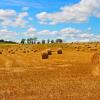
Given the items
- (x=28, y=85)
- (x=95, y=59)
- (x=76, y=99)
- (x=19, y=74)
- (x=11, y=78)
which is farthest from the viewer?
(x=95, y=59)

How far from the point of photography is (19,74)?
990 inches

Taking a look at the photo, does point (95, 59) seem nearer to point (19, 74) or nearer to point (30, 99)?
point (19, 74)

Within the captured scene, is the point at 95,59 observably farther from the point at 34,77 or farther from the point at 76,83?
the point at 76,83

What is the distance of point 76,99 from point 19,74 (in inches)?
385

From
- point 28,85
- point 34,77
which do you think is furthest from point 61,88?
point 34,77

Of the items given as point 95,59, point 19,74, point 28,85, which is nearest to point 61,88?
point 28,85

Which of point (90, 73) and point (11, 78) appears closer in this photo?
point (11, 78)

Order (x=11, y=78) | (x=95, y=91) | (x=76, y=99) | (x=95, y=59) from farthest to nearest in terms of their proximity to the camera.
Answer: (x=95, y=59) < (x=11, y=78) < (x=95, y=91) < (x=76, y=99)

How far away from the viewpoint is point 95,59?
1275 inches

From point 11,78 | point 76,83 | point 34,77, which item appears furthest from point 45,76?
point 76,83

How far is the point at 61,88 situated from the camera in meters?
18.7

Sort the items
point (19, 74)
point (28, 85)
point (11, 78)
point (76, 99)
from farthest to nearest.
→ point (19, 74) < point (11, 78) < point (28, 85) < point (76, 99)

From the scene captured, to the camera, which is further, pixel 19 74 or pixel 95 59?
pixel 95 59

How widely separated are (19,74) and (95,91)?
8.60 meters
